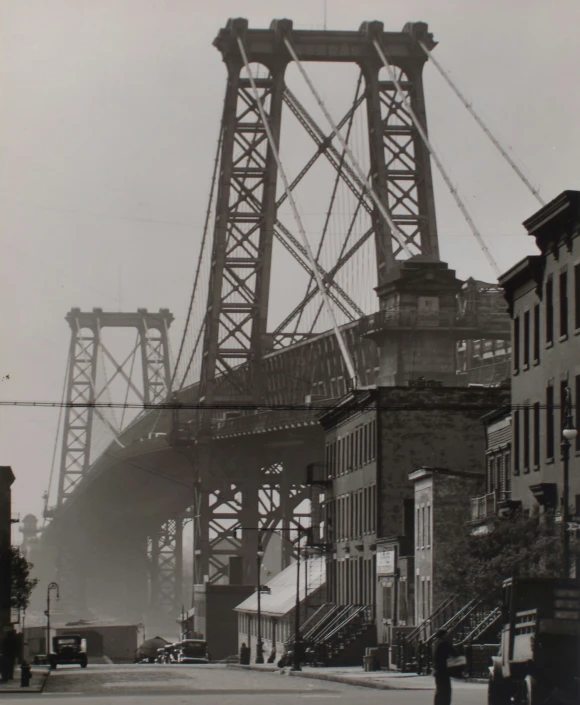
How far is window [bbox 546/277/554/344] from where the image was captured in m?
51.0

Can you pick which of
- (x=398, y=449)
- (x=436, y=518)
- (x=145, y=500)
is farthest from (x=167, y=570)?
(x=436, y=518)

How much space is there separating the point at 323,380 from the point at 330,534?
13672 millimetres

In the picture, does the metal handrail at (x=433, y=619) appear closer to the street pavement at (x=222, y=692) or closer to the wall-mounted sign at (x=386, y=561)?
the street pavement at (x=222, y=692)

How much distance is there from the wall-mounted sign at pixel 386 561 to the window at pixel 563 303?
1927 cm

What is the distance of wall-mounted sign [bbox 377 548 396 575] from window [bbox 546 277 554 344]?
17838 mm

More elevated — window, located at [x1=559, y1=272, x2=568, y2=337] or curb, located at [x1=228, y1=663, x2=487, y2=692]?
window, located at [x1=559, y1=272, x2=568, y2=337]

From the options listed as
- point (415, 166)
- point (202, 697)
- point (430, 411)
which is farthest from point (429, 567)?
point (415, 166)

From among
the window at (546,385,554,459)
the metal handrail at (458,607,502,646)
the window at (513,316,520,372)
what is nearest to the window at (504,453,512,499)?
the window at (513,316,520,372)

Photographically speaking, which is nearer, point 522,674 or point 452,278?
point 522,674

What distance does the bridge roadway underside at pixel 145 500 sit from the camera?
112 meters

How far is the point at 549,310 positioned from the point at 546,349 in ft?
3.72

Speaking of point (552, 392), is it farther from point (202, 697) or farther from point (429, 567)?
point (202, 697)

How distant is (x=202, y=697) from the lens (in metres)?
39.0

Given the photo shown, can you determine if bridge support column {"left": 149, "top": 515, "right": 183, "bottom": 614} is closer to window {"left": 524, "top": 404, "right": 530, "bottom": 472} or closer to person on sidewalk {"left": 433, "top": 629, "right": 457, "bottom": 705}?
window {"left": 524, "top": 404, "right": 530, "bottom": 472}
